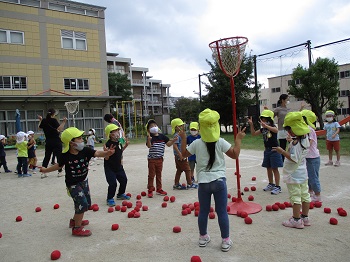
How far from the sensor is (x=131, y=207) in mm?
6152

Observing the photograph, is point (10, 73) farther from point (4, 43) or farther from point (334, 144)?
point (334, 144)

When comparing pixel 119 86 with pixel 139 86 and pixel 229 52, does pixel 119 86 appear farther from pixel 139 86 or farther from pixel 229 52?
pixel 229 52

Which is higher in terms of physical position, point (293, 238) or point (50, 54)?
point (50, 54)

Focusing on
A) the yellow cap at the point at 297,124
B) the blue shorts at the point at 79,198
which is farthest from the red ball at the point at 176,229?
the yellow cap at the point at 297,124

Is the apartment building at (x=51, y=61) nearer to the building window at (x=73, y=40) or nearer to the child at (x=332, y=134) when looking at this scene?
the building window at (x=73, y=40)

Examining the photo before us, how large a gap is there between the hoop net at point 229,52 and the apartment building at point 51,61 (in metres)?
22.2

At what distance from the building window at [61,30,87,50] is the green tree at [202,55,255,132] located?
12.5 m

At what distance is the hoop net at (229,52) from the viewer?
582 centimetres

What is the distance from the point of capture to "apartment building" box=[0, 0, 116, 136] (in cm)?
2489

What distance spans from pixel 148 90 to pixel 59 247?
81.9 metres

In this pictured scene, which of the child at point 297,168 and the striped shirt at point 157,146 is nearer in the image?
the child at point 297,168

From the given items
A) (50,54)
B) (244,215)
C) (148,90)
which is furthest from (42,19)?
(148,90)

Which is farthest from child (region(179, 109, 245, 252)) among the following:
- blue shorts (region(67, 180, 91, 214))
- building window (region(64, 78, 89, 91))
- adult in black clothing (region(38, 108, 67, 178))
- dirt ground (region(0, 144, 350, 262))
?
building window (region(64, 78, 89, 91))

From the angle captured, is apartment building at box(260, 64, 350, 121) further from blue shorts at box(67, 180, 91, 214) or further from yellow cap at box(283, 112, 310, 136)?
blue shorts at box(67, 180, 91, 214)
